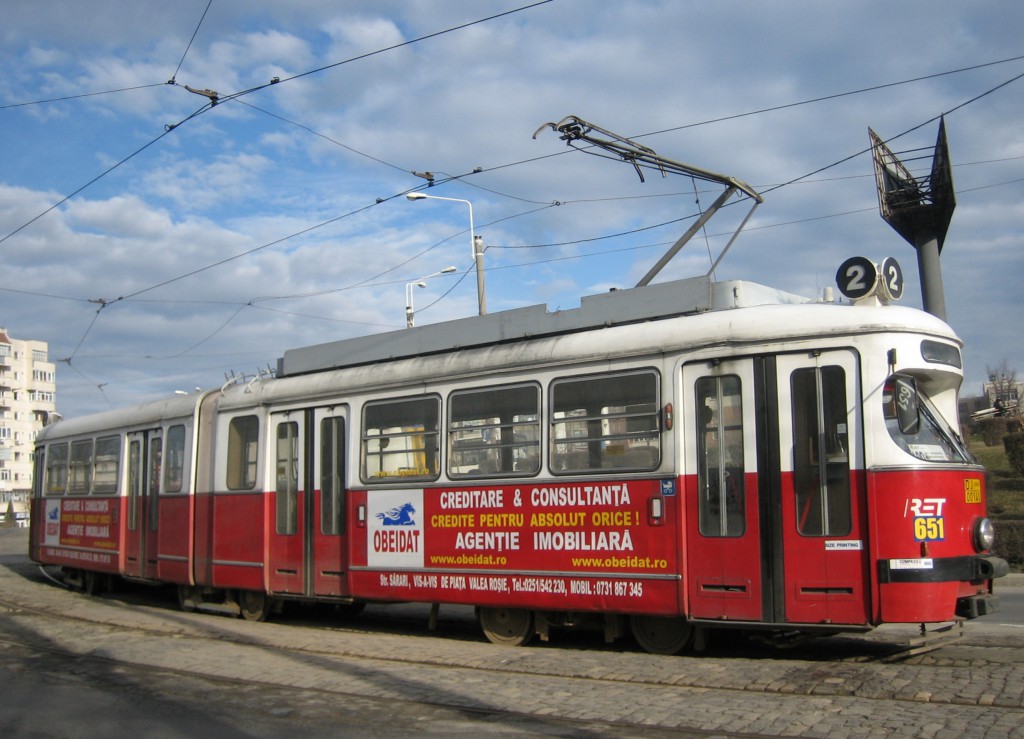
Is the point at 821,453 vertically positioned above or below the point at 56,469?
below

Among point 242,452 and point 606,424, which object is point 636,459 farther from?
point 242,452

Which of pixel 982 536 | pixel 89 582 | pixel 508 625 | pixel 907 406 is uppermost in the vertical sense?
pixel 907 406

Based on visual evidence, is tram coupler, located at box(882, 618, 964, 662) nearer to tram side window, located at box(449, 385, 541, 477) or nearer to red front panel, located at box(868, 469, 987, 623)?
red front panel, located at box(868, 469, 987, 623)

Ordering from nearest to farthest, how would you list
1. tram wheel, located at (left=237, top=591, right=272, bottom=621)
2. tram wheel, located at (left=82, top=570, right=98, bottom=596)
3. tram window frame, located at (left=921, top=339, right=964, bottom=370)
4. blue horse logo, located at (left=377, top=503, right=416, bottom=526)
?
tram window frame, located at (left=921, top=339, right=964, bottom=370)
blue horse logo, located at (left=377, top=503, right=416, bottom=526)
tram wheel, located at (left=237, top=591, right=272, bottom=621)
tram wheel, located at (left=82, top=570, right=98, bottom=596)

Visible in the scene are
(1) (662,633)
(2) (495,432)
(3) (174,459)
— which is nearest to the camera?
(1) (662,633)

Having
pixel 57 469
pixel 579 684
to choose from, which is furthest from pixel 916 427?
pixel 57 469

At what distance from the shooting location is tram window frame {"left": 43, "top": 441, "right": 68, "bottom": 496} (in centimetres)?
Result: 1866

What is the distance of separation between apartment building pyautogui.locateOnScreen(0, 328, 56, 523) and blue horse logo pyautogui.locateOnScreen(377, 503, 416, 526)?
307ft

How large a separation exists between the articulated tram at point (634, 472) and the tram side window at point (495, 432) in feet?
0.07

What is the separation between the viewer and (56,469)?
1909cm

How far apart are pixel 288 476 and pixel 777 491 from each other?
257 inches

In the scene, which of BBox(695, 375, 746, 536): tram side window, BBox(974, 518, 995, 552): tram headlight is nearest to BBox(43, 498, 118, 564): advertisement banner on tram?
BBox(695, 375, 746, 536): tram side window

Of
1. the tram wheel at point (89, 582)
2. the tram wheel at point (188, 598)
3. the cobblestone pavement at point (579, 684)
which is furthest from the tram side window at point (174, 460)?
the tram wheel at point (89, 582)

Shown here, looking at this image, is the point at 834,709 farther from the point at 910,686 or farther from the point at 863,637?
the point at 863,637
